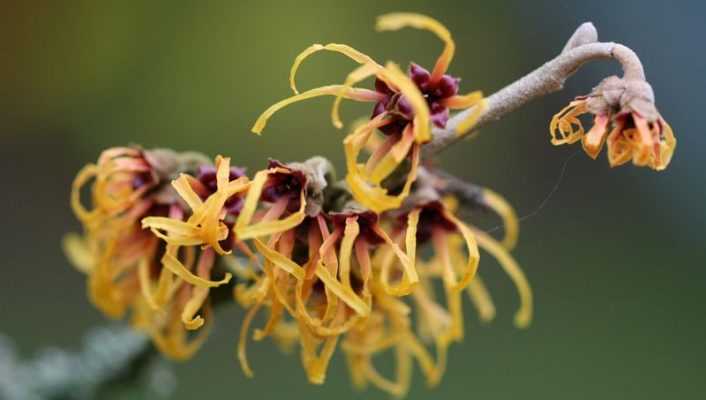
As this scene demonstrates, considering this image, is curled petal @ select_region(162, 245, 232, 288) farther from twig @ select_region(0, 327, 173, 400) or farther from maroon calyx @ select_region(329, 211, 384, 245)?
twig @ select_region(0, 327, 173, 400)

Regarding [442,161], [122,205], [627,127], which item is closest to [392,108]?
[627,127]

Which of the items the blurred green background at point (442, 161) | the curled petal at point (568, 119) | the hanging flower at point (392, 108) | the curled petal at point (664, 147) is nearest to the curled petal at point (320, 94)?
the hanging flower at point (392, 108)

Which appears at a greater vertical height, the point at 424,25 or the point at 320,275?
the point at 424,25

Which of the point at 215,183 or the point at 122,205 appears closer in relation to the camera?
the point at 215,183

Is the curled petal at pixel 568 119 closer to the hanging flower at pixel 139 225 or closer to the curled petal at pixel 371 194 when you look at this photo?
the curled petal at pixel 371 194

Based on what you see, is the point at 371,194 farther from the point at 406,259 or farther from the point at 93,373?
Result: the point at 93,373

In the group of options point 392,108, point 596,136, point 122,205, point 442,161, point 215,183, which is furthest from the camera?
point 442,161

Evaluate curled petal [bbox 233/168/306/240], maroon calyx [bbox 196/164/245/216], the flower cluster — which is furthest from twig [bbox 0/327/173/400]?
curled petal [bbox 233/168/306/240]

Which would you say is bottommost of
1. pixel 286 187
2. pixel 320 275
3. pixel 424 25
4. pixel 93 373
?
pixel 93 373
